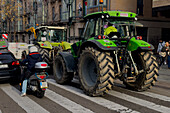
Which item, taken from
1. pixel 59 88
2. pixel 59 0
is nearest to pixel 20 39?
pixel 59 0

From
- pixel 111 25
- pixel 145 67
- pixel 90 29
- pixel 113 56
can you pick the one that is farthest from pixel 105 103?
pixel 90 29

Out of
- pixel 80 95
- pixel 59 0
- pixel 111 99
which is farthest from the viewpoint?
pixel 59 0

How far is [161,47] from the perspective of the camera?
1622 cm

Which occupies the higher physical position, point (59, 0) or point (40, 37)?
point (59, 0)

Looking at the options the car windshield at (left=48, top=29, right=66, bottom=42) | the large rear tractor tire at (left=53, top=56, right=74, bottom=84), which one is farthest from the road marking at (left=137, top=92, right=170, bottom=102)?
the car windshield at (left=48, top=29, right=66, bottom=42)

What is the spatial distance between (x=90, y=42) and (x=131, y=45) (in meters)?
1.30

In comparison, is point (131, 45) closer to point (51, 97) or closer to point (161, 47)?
point (51, 97)

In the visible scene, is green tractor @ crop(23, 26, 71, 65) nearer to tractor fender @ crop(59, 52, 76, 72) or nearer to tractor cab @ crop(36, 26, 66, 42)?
tractor cab @ crop(36, 26, 66, 42)

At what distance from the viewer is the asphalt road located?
562cm

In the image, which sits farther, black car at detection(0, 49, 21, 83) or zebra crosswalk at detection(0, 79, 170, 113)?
black car at detection(0, 49, 21, 83)

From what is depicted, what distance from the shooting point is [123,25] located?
7.52 m

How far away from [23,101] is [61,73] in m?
2.84

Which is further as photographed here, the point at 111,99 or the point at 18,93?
the point at 18,93

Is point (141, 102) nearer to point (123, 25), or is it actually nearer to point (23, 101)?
point (123, 25)
